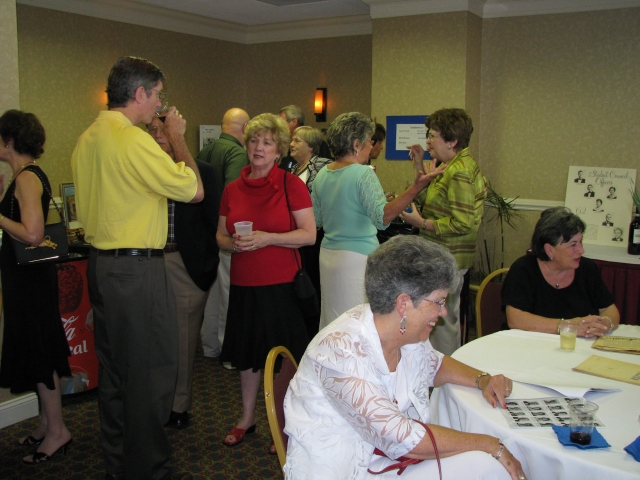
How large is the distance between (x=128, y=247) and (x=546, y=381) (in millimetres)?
1629

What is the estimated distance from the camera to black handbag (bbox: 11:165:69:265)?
2922 mm

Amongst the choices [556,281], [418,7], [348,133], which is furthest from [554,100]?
[556,281]

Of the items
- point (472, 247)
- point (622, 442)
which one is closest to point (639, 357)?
point (622, 442)

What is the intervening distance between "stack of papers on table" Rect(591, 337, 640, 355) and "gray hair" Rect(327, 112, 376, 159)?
5.14 ft

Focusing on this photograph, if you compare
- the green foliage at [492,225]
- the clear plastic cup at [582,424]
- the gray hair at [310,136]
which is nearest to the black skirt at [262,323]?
the clear plastic cup at [582,424]

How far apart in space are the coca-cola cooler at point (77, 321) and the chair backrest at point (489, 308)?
214cm

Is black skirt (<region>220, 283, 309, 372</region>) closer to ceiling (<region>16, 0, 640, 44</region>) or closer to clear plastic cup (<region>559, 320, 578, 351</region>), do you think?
clear plastic cup (<region>559, 320, 578, 351</region>)

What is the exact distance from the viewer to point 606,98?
5.51m

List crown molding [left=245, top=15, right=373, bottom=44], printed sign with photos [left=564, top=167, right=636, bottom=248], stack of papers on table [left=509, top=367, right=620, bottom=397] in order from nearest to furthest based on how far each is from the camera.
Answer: stack of papers on table [left=509, top=367, right=620, bottom=397], printed sign with photos [left=564, top=167, right=636, bottom=248], crown molding [left=245, top=15, right=373, bottom=44]

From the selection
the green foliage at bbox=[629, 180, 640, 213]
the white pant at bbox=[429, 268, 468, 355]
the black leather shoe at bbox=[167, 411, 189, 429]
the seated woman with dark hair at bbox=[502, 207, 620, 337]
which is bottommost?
the black leather shoe at bbox=[167, 411, 189, 429]

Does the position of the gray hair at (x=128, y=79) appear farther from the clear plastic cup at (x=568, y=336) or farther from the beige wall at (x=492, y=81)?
the beige wall at (x=492, y=81)

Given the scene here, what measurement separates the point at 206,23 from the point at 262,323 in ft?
16.9

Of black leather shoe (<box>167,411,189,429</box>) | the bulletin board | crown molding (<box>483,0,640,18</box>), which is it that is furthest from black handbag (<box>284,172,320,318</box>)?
crown molding (<box>483,0,640,18</box>)

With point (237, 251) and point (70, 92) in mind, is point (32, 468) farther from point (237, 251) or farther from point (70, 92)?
point (70, 92)
